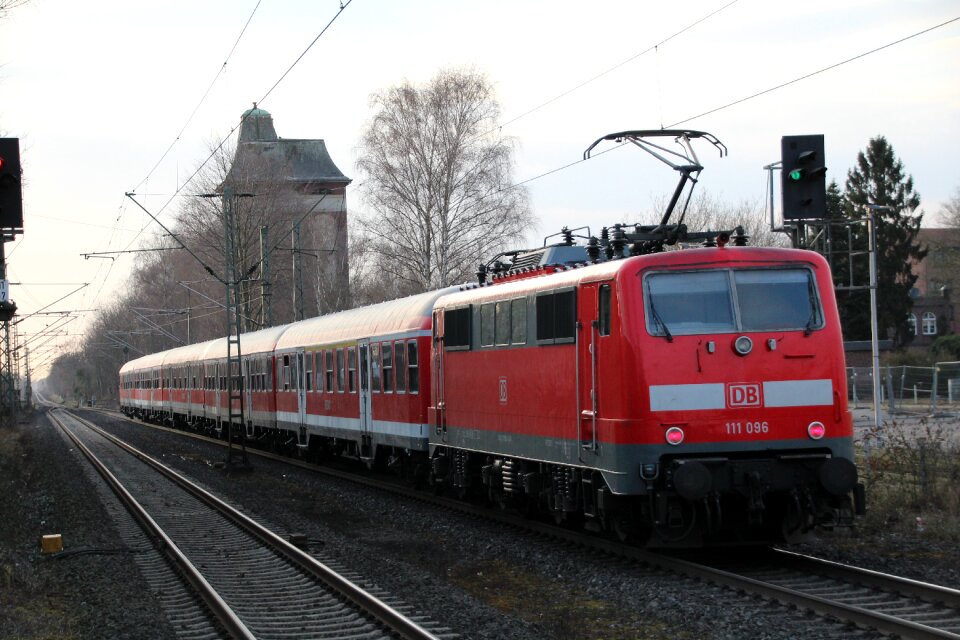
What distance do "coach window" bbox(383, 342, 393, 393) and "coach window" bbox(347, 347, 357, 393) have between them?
2.33m

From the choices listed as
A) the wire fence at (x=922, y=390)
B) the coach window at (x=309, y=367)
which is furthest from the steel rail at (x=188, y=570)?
the wire fence at (x=922, y=390)

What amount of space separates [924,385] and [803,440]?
95.7ft

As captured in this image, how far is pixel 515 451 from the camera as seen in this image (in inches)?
578

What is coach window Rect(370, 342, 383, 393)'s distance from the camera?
73.4 ft

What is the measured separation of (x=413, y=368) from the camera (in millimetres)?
20125

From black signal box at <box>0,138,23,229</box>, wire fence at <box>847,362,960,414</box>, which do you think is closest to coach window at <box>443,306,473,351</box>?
black signal box at <box>0,138,23,229</box>

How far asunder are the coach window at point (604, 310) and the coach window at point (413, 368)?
26.3 feet

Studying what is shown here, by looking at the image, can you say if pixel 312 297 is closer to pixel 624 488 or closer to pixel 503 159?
pixel 503 159

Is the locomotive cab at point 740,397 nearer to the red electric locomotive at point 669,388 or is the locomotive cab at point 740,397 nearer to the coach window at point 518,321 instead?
the red electric locomotive at point 669,388

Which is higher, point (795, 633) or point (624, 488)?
point (624, 488)

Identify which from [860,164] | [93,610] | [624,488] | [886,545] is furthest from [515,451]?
[860,164]

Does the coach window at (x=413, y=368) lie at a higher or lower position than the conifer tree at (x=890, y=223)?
lower

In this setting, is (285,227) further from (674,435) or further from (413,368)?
(674,435)

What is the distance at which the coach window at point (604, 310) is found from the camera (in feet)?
39.0
